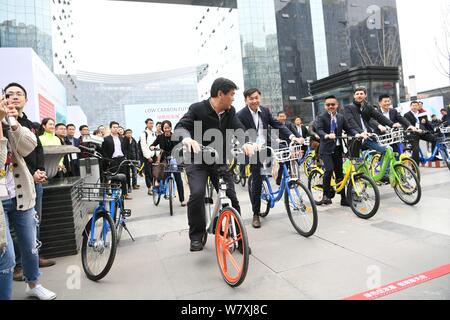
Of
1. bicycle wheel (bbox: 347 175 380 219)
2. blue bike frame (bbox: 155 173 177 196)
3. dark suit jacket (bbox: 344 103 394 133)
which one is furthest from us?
blue bike frame (bbox: 155 173 177 196)

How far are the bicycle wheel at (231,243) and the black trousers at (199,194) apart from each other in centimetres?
44

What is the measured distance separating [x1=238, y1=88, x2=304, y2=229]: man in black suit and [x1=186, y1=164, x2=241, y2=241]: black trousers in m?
1.23

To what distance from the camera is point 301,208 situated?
3992 mm

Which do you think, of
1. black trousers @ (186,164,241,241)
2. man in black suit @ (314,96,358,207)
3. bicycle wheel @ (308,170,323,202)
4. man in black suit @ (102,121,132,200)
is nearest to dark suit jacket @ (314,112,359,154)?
man in black suit @ (314,96,358,207)

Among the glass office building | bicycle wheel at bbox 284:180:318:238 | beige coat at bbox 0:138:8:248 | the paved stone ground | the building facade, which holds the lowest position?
the paved stone ground

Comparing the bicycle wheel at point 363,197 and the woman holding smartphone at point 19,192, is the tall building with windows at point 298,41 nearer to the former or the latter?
the bicycle wheel at point 363,197

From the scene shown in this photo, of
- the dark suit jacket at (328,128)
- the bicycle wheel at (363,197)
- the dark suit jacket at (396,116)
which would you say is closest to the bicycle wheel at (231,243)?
the bicycle wheel at (363,197)

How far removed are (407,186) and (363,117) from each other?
150cm

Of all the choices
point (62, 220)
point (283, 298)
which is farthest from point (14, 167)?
point (283, 298)

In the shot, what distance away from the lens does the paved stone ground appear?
2.65 m

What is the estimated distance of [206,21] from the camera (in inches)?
2314

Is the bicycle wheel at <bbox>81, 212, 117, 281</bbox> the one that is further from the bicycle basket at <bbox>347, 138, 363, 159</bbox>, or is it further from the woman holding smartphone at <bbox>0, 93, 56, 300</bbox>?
the bicycle basket at <bbox>347, 138, 363, 159</bbox>

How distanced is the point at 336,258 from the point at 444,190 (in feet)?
12.8
